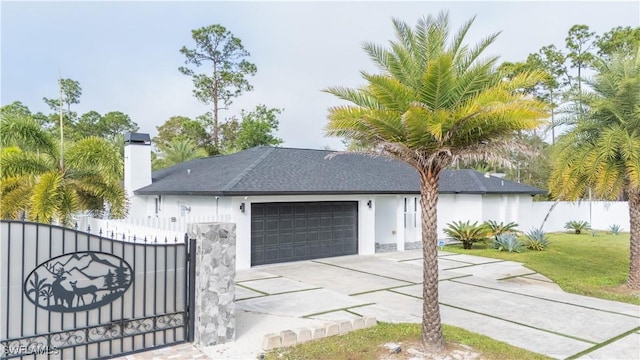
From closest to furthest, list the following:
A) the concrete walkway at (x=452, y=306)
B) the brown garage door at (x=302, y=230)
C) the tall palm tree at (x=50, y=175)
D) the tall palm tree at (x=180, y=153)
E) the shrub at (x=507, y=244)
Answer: the concrete walkway at (x=452, y=306)
the tall palm tree at (x=50, y=175)
the brown garage door at (x=302, y=230)
the shrub at (x=507, y=244)
the tall palm tree at (x=180, y=153)

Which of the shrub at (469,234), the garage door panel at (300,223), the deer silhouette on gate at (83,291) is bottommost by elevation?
the shrub at (469,234)

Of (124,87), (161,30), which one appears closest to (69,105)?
(124,87)

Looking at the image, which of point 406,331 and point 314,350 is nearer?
point 314,350

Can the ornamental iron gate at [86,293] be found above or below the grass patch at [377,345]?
above

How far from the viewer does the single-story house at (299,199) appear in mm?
14109

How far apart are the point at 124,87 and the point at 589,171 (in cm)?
3542

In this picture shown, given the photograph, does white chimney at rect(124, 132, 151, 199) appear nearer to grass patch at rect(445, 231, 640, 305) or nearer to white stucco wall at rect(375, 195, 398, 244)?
white stucco wall at rect(375, 195, 398, 244)

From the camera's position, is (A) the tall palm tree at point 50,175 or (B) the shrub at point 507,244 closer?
(A) the tall palm tree at point 50,175

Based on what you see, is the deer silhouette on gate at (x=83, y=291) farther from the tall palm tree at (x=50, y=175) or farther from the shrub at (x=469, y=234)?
the shrub at (x=469, y=234)

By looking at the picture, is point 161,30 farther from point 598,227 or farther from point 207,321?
point 598,227

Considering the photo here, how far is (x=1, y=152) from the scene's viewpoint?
A: 11320 mm

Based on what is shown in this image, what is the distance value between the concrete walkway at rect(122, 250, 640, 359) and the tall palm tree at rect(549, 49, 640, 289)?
9.27 ft

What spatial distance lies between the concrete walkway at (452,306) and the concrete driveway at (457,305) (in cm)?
2

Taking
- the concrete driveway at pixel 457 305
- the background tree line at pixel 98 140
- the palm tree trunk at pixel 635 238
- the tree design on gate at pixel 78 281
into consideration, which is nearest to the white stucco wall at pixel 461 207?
the concrete driveway at pixel 457 305
